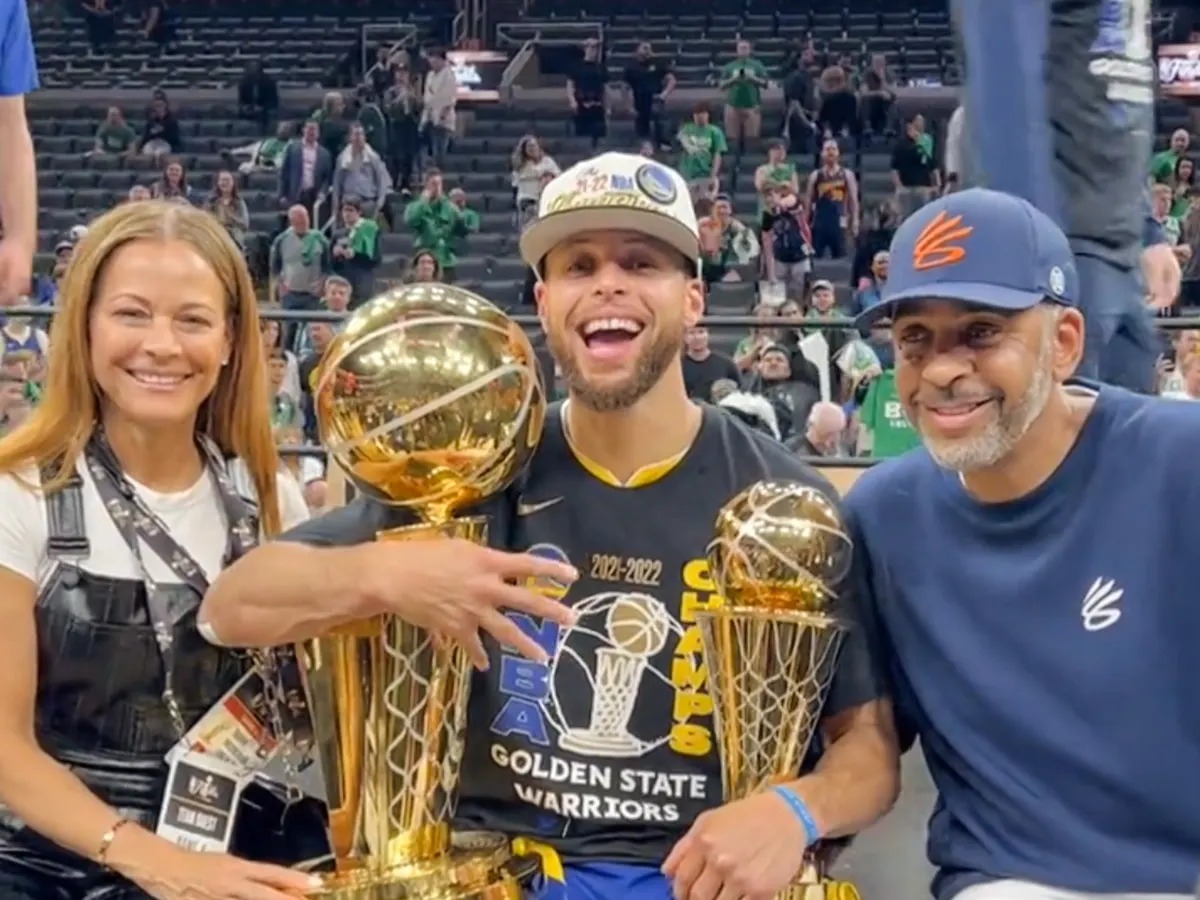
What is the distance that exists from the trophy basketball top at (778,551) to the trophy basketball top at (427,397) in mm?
222

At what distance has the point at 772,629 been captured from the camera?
140cm

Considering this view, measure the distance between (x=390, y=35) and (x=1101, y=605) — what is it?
15.9m

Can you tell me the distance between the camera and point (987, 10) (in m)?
1.84

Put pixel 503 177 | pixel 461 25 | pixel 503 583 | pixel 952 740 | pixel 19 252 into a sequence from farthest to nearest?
pixel 461 25 → pixel 503 177 → pixel 19 252 → pixel 952 740 → pixel 503 583

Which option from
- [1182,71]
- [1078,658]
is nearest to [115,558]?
[1078,658]

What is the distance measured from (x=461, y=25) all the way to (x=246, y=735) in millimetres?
16262

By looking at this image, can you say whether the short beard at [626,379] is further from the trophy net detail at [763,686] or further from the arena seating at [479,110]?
the arena seating at [479,110]

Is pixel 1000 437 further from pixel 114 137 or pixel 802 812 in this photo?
pixel 114 137

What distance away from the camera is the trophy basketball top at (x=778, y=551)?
1401 millimetres

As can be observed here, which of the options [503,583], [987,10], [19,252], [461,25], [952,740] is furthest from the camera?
[461,25]

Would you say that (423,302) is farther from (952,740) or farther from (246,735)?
(952,740)

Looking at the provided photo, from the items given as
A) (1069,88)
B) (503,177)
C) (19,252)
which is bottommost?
(503,177)

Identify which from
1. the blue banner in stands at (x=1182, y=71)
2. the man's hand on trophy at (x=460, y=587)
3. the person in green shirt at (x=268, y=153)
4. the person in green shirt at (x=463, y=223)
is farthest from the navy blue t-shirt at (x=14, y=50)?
the blue banner in stands at (x=1182, y=71)

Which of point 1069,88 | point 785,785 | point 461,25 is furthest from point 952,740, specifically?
point 461,25
